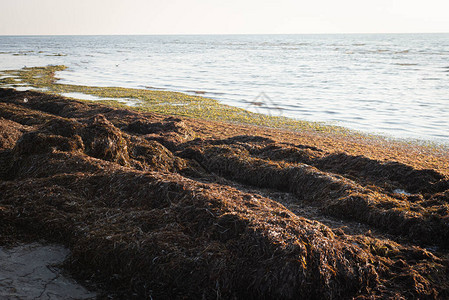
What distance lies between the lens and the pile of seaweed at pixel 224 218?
3146 mm

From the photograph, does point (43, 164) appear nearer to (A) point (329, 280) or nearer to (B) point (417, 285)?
(A) point (329, 280)

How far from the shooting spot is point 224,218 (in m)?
3.70

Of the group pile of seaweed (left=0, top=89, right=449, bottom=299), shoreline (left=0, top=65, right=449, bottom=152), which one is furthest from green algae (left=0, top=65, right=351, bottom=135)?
pile of seaweed (left=0, top=89, right=449, bottom=299)

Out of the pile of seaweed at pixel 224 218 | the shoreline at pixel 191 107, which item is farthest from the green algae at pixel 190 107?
the pile of seaweed at pixel 224 218

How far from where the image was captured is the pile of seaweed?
124 inches

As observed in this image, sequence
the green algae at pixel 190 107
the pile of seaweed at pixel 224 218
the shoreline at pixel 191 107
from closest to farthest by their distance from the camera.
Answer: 1. the pile of seaweed at pixel 224 218
2. the shoreline at pixel 191 107
3. the green algae at pixel 190 107

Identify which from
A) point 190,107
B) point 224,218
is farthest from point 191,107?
point 224,218

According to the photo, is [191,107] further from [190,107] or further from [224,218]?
[224,218]

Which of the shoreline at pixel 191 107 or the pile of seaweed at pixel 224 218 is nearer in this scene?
the pile of seaweed at pixel 224 218

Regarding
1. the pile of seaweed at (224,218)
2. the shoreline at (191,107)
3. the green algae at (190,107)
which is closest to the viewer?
the pile of seaweed at (224,218)

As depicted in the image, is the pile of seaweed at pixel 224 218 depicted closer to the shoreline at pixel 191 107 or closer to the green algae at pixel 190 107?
the shoreline at pixel 191 107

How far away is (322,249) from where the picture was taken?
3316 mm

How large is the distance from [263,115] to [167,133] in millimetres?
7790

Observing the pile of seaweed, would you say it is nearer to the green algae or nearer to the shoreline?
the shoreline
